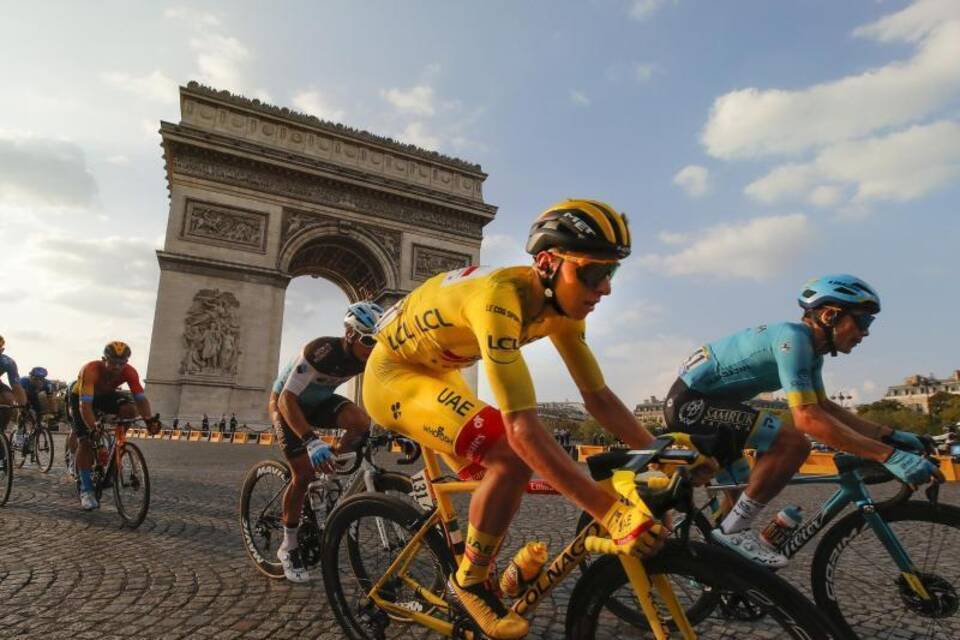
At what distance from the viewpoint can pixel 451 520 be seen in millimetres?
2137

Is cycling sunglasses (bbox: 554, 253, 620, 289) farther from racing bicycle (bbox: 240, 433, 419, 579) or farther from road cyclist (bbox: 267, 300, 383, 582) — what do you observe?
road cyclist (bbox: 267, 300, 383, 582)

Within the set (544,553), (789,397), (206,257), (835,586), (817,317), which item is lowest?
(835,586)

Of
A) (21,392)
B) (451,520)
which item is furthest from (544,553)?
(21,392)

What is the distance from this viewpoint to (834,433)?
2398mm

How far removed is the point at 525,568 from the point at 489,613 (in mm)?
177

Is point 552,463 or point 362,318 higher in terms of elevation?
point 362,318

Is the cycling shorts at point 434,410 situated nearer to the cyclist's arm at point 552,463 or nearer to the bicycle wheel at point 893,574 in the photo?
the cyclist's arm at point 552,463

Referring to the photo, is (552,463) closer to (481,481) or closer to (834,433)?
(481,481)

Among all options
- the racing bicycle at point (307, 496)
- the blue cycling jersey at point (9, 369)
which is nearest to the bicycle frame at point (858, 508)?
the racing bicycle at point (307, 496)

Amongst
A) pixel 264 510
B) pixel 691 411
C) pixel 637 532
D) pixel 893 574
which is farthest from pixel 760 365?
pixel 264 510

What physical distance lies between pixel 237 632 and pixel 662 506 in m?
2.07

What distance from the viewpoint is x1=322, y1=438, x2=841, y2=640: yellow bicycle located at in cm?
139

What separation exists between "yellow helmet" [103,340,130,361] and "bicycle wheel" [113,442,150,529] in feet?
3.14

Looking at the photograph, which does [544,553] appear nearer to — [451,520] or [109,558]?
[451,520]
